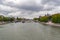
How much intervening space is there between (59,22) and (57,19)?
2.56 meters

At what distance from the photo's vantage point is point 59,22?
110875 millimetres

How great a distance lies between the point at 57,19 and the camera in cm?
11181
